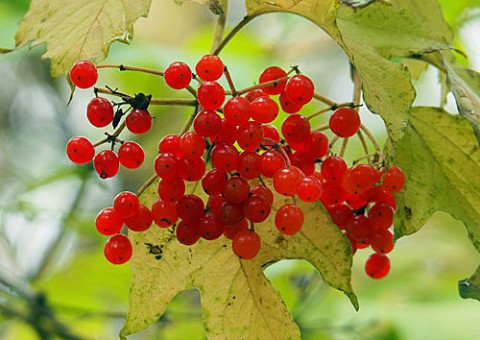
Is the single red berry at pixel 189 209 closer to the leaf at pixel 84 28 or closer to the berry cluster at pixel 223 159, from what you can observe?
the berry cluster at pixel 223 159

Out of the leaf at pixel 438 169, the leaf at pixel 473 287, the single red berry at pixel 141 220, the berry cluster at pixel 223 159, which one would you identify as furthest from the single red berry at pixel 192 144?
the leaf at pixel 473 287

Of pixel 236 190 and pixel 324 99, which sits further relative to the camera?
pixel 324 99

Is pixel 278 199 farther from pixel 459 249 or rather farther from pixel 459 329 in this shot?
pixel 459 249

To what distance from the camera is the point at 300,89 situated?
80 centimetres

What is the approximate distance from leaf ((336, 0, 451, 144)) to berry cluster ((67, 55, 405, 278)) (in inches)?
2.9

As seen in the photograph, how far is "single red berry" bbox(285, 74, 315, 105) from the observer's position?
801mm

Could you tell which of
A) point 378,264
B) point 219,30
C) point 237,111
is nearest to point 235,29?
point 219,30

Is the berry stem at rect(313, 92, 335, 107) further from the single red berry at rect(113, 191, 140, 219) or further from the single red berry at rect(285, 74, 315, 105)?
the single red berry at rect(113, 191, 140, 219)

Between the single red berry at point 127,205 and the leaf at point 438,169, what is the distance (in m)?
0.33

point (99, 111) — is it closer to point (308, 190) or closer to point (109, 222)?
point (109, 222)

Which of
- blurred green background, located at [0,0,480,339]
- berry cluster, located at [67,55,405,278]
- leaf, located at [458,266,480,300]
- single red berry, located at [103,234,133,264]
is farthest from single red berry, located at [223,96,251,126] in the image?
blurred green background, located at [0,0,480,339]

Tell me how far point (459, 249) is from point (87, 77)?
6.18 feet

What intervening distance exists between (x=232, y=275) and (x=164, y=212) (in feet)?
0.45

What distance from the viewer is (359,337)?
1.68 m
